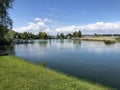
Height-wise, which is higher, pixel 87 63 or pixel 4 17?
pixel 4 17

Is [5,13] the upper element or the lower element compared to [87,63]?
upper

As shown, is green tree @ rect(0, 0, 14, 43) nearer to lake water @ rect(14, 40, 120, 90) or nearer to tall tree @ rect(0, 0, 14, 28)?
tall tree @ rect(0, 0, 14, 28)

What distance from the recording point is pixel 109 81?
60.0 feet

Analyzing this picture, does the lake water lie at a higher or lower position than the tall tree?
lower

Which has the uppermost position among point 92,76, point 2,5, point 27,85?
point 2,5

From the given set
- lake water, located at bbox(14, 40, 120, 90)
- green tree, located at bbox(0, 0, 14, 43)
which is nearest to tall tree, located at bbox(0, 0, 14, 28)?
green tree, located at bbox(0, 0, 14, 43)

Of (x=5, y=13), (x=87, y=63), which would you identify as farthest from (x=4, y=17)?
(x=87, y=63)

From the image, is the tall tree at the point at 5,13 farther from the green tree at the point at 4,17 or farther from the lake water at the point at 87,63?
the lake water at the point at 87,63

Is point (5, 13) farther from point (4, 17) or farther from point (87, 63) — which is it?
point (87, 63)

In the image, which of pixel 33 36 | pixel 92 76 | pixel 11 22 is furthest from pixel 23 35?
pixel 92 76

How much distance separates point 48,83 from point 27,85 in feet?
5.54

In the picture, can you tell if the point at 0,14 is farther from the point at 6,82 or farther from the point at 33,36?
the point at 33,36

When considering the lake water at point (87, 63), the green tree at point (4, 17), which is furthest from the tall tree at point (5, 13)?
the lake water at point (87, 63)

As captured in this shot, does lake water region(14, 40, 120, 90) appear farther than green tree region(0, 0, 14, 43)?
No
